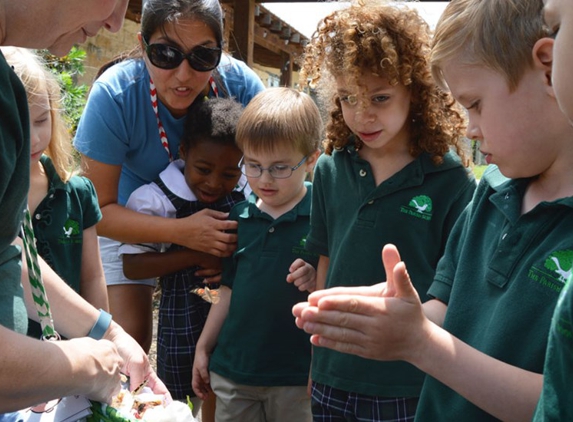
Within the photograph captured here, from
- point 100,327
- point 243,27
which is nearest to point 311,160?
point 100,327

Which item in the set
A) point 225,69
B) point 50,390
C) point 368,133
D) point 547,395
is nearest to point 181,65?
point 225,69

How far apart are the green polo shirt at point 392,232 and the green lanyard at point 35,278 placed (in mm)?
1166

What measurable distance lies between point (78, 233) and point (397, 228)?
135cm

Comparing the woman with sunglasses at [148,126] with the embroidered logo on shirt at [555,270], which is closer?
the embroidered logo on shirt at [555,270]

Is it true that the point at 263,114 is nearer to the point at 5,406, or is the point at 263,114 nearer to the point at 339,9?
the point at 339,9

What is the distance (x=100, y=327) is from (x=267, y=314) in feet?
2.93

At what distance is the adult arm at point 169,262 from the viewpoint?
3240 mm

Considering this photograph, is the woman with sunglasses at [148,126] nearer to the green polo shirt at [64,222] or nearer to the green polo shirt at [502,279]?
the green polo shirt at [64,222]

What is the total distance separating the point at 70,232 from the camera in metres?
2.75

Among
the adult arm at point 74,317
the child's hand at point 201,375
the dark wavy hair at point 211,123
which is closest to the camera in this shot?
the adult arm at point 74,317

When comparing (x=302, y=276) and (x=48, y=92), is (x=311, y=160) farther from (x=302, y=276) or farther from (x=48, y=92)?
(x=48, y=92)

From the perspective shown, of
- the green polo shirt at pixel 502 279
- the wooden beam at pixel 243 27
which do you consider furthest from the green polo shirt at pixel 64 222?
the wooden beam at pixel 243 27

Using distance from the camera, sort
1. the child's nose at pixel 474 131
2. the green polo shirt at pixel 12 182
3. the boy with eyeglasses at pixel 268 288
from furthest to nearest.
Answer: the boy with eyeglasses at pixel 268 288
the child's nose at pixel 474 131
the green polo shirt at pixel 12 182

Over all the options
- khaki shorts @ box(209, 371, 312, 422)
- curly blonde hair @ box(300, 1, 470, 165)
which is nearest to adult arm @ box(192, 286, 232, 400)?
khaki shorts @ box(209, 371, 312, 422)
